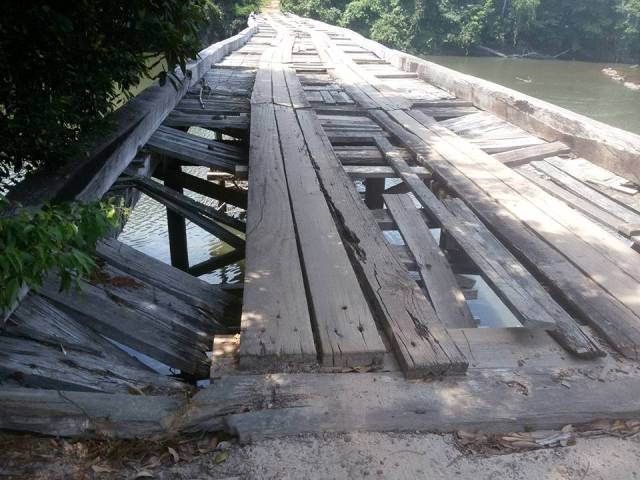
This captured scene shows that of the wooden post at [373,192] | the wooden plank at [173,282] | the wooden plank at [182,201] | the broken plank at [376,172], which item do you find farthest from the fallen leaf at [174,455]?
the wooden post at [373,192]

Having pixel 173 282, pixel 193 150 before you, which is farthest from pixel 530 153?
pixel 173 282

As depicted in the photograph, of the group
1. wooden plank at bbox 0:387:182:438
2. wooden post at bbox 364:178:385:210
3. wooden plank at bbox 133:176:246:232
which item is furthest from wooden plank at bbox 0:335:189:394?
wooden post at bbox 364:178:385:210

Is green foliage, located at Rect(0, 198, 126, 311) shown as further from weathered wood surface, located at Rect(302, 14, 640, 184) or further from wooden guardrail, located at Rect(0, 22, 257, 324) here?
weathered wood surface, located at Rect(302, 14, 640, 184)

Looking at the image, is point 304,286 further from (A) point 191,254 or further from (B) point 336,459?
(A) point 191,254

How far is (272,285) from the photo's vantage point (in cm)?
263

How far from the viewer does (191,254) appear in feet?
34.0

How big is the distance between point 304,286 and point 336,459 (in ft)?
3.33

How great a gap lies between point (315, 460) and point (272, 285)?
3.29 feet

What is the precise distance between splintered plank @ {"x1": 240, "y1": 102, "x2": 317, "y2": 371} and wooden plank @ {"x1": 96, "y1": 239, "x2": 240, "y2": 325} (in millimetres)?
313

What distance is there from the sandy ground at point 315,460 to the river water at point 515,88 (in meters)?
1.03

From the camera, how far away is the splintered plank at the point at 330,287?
2162 millimetres

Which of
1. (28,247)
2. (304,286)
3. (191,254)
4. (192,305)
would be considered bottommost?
(191,254)

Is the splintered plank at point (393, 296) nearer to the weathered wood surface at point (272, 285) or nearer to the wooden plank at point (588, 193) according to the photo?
the weathered wood surface at point (272, 285)

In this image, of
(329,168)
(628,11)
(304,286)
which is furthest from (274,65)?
(628,11)
